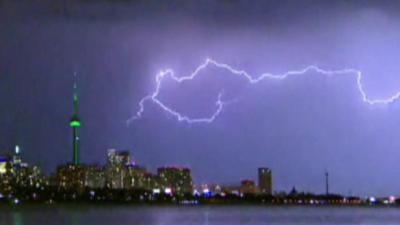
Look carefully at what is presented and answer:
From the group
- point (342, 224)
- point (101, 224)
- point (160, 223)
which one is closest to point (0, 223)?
point (101, 224)


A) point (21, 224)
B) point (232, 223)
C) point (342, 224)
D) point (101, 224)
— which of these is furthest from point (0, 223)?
point (342, 224)

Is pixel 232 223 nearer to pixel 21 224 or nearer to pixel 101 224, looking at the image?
pixel 101 224

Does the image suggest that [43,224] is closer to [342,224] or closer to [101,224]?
[101,224]

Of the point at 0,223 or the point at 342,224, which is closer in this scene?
the point at 0,223

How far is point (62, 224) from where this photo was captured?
112 metres

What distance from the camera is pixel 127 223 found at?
117188 mm

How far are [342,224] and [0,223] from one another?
45541 millimetres

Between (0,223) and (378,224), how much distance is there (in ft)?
153

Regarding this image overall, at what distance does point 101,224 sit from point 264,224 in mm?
20418

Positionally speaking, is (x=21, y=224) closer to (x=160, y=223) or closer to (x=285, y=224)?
(x=160, y=223)

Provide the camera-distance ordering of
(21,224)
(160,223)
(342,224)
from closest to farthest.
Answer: (21,224) → (160,223) → (342,224)

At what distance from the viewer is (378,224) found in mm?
121188

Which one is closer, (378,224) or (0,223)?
(0,223)

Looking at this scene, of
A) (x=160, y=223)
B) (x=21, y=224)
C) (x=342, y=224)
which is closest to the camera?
(x=21, y=224)
